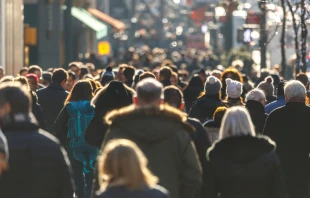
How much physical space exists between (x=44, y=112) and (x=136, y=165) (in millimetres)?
10046

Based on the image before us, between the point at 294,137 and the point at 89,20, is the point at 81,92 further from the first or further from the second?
the point at 89,20

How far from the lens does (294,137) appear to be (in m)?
12.9

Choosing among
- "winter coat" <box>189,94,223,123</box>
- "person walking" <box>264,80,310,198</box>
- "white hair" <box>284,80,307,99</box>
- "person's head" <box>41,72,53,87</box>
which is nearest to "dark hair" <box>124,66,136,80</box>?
"person's head" <box>41,72,53,87</box>

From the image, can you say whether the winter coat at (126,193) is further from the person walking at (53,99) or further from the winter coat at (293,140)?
the person walking at (53,99)

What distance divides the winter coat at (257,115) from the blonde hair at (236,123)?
13.5 ft

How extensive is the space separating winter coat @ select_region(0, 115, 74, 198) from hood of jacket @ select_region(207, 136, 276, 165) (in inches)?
62.6

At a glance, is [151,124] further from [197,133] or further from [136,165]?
[136,165]

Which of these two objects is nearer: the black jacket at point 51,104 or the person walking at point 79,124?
the person walking at point 79,124

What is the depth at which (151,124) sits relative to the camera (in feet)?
31.5

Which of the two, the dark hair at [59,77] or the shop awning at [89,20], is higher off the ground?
the shop awning at [89,20]

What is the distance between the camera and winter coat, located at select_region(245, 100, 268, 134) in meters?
14.0

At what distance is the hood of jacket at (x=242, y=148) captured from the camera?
9.78 m

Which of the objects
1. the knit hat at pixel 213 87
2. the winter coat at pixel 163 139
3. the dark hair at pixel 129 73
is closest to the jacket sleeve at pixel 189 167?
the winter coat at pixel 163 139

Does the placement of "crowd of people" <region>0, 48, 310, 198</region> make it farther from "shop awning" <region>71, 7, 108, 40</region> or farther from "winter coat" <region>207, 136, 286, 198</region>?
"shop awning" <region>71, 7, 108, 40</region>
